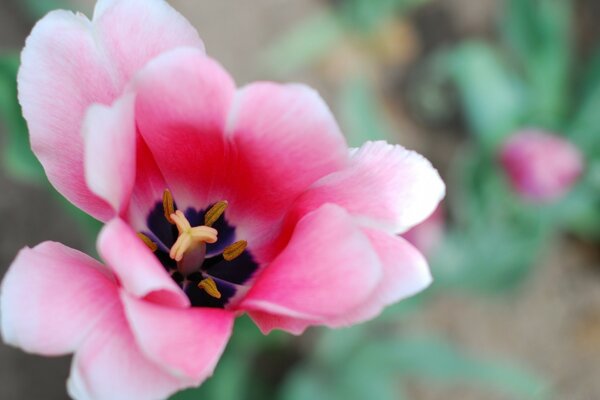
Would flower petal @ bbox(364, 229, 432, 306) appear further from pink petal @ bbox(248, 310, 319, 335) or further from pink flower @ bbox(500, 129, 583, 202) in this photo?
pink flower @ bbox(500, 129, 583, 202)

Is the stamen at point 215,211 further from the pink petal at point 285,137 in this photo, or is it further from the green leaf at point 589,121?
the green leaf at point 589,121

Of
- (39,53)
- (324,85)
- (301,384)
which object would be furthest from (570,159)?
(39,53)

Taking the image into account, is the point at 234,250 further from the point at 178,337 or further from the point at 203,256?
the point at 178,337

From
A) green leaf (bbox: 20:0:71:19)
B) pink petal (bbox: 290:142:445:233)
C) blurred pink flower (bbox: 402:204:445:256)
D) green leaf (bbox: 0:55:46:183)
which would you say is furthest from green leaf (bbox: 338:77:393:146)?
pink petal (bbox: 290:142:445:233)

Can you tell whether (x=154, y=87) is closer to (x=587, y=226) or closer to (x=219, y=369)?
(x=219, y=369)

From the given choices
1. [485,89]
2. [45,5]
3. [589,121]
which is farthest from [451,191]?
[45,5]

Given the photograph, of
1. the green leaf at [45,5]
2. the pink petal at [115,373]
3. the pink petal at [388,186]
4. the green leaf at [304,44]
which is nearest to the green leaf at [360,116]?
the green leaf at [304,44]

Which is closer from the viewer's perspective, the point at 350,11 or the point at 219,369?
the point at 219,369
